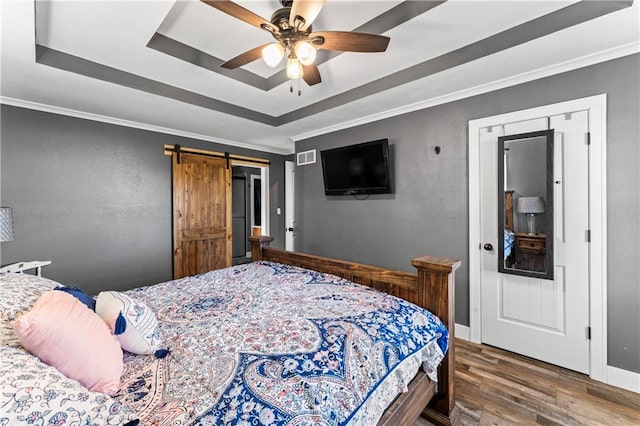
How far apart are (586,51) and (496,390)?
2.60 m

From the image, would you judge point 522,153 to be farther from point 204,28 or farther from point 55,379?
point 55,379

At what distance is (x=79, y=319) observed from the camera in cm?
104

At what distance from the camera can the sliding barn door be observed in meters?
4.05

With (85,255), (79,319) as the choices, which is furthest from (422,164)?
(85,255)

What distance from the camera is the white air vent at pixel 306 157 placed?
4406mm

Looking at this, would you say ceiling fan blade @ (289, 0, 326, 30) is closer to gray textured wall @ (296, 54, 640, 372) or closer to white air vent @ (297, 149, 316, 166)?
gray textured wall @ (296, 54, 640, 372)

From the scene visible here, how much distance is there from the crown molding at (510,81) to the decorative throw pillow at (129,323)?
3132mm

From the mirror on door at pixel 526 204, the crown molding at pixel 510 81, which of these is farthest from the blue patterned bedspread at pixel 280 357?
the crown molding at pixel 510 81

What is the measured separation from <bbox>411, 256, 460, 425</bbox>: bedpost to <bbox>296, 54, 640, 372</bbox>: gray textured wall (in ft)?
4.36

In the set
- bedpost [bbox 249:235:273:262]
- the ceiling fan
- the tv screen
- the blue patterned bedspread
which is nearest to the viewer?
the blue patterned bedspread

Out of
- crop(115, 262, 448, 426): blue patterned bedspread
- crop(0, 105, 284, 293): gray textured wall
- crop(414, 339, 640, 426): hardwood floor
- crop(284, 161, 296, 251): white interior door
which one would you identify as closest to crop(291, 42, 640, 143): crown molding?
crop(284, 161, 296, 251): white interior door

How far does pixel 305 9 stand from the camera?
60.1 inches

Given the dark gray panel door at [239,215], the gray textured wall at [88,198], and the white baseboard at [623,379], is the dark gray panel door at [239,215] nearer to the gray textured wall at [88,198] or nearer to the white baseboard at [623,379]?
the gray textured wall at [88,198]

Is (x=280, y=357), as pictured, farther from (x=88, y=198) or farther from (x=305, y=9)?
(x=88, y=198)
